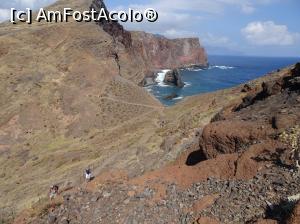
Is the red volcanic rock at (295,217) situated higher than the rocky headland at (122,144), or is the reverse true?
the red volcanic rock at (295,217)

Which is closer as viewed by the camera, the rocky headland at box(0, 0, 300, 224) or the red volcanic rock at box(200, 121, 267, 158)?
the rocky headland at box(0, 0, 300, 224)

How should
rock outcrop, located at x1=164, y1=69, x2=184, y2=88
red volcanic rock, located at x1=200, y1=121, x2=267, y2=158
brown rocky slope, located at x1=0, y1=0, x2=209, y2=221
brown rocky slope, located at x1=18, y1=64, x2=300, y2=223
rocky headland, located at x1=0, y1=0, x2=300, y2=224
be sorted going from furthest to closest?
rock outcrop, located at x1=164, y1=69, x2=184, y2=88
brown rocky slope, located at x1=0, y1=0, x2=209, y2=221
red volcanic rock, located at x1=200, y1=121, x2=267, y2=158
rocky headland, located at x1=0, y1=0, x2=300, y2=224
brown rocky slope, located at x1=18, y1=64, x2=300, y2=223

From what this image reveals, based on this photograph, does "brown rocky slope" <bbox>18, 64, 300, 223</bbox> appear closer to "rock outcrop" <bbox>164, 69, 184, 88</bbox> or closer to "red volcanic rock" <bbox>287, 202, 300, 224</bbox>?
"red volcanic rock" <bbox>287, 202, 300, 224</bbox>

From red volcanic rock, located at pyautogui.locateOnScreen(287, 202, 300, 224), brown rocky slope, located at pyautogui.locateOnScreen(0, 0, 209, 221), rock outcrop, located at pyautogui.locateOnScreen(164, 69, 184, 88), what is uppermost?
red volcanic rock, located at pyautogui.locateOnScreen(287, 202, 300, 224)

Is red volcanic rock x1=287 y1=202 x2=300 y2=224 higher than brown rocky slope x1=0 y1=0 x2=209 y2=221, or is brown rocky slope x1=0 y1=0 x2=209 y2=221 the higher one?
red volcanic rock x1=287 y1=202 x2=300 y2=224

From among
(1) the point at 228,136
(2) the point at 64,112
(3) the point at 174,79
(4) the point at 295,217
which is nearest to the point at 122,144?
(1) the point at 228,136

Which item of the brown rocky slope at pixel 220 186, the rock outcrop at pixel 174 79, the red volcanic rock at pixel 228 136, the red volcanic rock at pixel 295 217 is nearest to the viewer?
the red volcanic rock at pixel 295 217

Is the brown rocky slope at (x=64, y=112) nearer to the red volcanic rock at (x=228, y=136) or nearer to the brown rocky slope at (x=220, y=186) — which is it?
the red volcanic rock at (x=228, y=136)

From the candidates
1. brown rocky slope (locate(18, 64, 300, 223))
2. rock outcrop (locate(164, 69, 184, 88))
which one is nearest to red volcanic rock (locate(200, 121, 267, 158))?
brown rocky slope (locate(18, 64, 300, 223))

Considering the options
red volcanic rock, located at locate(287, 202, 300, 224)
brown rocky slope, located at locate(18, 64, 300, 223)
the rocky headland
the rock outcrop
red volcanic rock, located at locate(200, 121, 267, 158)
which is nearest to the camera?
red volcanic rock, located at locate(287, 202, 300, 224)

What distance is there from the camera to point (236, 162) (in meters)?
17.5

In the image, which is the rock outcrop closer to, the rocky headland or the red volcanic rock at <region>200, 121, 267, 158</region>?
the rocky headland

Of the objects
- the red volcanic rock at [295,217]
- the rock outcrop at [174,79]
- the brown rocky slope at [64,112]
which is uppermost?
the red volcanic rock at [295,217]

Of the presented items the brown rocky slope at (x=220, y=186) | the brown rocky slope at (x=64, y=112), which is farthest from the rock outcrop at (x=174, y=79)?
the brown rocky slope at (x=220, y=186)
